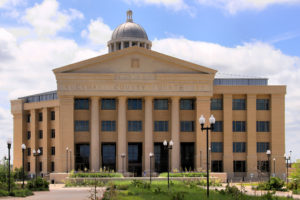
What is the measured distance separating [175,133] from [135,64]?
11.4m

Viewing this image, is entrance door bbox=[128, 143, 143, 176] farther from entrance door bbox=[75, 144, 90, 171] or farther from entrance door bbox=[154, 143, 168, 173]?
entrance door bbox=[75, 144, 90, 171]

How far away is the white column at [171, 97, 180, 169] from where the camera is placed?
67500 millimetres

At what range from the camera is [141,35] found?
8862 cm

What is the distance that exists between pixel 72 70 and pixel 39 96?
17.1m

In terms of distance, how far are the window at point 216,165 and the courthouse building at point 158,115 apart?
150 mm

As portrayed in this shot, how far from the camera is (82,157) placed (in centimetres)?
6888

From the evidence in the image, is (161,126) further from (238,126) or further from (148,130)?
(238,126)

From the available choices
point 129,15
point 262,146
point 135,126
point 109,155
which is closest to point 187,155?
point 135,126

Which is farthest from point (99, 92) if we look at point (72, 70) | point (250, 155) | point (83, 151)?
point (250, 155)

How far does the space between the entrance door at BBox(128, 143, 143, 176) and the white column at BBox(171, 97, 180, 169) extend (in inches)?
202

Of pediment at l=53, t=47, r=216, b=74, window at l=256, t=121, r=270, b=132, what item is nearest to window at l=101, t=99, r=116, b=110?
pediment at l=53, t=47, r=216, b=74

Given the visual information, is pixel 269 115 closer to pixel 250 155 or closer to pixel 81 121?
pixel 250 155

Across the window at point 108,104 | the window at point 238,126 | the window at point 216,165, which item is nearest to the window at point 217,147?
the window at point 216,165

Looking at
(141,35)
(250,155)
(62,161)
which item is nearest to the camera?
(62,161)
